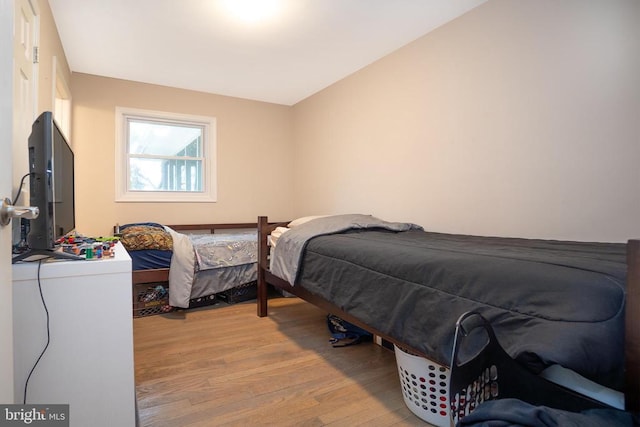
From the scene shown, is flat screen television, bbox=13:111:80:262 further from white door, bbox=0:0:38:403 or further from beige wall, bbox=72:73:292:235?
beige wall, bbox=72:73:292:235

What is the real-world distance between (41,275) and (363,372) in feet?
4.75

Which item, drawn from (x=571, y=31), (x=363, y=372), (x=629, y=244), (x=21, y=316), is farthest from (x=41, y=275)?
(x=571, y=31)

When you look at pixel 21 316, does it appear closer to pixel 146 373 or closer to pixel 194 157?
pixel 146 373

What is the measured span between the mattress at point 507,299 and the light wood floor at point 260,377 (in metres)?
0.40

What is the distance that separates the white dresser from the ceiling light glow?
1.82m

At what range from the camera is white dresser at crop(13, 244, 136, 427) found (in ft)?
3.43

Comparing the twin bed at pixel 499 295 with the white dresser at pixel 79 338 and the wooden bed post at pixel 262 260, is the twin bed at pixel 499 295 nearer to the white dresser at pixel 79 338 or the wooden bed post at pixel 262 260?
the wooden bed post at pixel 262 260

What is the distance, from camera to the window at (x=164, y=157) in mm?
3506

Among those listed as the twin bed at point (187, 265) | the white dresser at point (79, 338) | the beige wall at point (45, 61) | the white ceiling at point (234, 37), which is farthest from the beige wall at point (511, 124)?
the beige wall at point (45, 61)

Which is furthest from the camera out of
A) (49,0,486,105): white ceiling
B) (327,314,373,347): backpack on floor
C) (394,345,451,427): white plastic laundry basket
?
(49,0,486,105): white ceiling

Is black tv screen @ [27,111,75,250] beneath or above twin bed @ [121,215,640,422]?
above

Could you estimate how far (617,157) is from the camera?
1583 millimetres

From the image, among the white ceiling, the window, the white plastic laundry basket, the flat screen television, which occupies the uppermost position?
the white ceiling

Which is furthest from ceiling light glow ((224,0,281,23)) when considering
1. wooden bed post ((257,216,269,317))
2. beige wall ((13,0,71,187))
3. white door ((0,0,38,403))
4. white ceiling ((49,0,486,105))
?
white door ((0,0,38,403))
